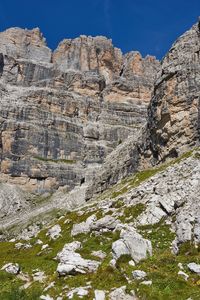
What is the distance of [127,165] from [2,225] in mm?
49341

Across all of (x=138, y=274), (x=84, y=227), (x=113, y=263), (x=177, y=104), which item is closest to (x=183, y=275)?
(x=138, y=274)

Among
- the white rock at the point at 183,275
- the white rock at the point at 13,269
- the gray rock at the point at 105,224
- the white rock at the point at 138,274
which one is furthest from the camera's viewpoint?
the gray rock at the point at 105,224

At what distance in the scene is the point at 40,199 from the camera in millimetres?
178000

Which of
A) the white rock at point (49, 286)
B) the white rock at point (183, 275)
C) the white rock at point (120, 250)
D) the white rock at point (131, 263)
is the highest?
the white rock at point (120, 250)

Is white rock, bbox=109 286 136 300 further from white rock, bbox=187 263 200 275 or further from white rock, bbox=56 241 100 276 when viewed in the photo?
white rock, bbox=187 263 200 275

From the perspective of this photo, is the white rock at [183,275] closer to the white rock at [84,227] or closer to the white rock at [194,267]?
the white rock at [194,267]

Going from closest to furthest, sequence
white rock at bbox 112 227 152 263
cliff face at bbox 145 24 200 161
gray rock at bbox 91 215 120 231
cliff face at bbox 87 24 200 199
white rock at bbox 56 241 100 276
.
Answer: white rock at bbox 56 241 100 276 → white rock at bbox 112 227 152 263 → gray rock at bbox 91 215 120 231 → cliff face at bbox 145 24 200 161 → cliff face at bbox 87 24 200 199

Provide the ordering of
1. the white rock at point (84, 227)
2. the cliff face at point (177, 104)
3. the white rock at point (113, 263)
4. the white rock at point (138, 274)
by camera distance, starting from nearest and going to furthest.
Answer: the white rock at point (138, 274)
the white rock at point (113, 263)
the white rock at point (84, 227)
the cliff face at point (177, 104)

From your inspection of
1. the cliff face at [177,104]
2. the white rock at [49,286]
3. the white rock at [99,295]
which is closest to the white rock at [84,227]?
the white rock at [49,286]

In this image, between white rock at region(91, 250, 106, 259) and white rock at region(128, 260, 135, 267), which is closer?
white rock at region(128, 260, 135, 267)

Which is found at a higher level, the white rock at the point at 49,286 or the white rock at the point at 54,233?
the white rock at the point at 49,286

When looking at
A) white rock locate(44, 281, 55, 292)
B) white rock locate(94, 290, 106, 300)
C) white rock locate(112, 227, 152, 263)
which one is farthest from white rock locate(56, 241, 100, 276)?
white rock locate(94, 290, 106, 300)

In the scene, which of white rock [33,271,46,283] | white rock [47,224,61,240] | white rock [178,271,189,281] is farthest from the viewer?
white rock [47,224,61,240]

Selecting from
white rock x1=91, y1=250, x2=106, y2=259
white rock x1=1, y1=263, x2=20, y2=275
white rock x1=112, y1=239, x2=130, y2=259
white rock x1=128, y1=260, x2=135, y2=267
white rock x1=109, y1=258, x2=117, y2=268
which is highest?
white rock x1=112, y1=239, x2=130, y2=259
